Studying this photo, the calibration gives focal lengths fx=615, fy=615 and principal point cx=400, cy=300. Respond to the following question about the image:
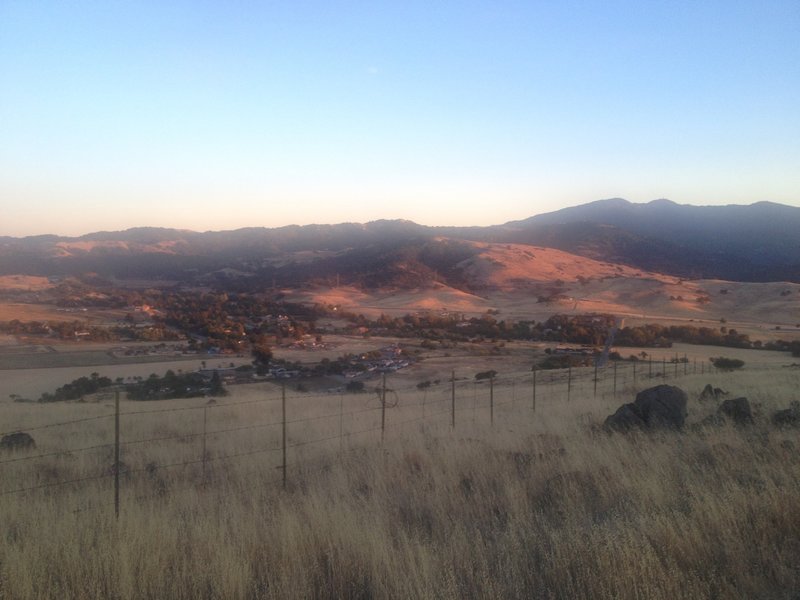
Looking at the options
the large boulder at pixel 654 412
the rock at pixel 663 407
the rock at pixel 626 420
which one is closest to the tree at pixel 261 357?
the rock at pixel 626 420

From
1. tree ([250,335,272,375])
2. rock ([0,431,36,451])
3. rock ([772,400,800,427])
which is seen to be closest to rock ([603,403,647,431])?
rock ([772,400,800,427])

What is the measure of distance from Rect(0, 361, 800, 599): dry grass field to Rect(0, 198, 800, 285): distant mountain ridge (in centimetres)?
6496

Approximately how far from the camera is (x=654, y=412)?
11766 millimetres

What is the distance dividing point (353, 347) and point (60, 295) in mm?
26926

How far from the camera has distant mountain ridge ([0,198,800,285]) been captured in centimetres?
8919

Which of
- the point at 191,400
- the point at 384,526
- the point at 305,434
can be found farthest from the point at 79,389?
the point at 384,526

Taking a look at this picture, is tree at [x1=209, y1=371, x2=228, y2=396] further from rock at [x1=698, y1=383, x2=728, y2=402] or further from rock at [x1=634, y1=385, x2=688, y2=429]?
rock at [x1=634, y1=385, x2=688, y2=429]

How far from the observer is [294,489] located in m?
9.03

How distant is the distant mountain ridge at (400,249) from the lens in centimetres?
8919

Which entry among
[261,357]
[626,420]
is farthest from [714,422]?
[261,357]

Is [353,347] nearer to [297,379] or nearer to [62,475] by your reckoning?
[297,379]

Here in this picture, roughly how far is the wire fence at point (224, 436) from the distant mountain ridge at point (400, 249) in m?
57.4

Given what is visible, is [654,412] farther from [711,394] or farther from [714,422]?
[711,394]

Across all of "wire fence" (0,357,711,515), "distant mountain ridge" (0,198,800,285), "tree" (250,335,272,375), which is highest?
"distant mountain ridge" (0,198,800,285)
